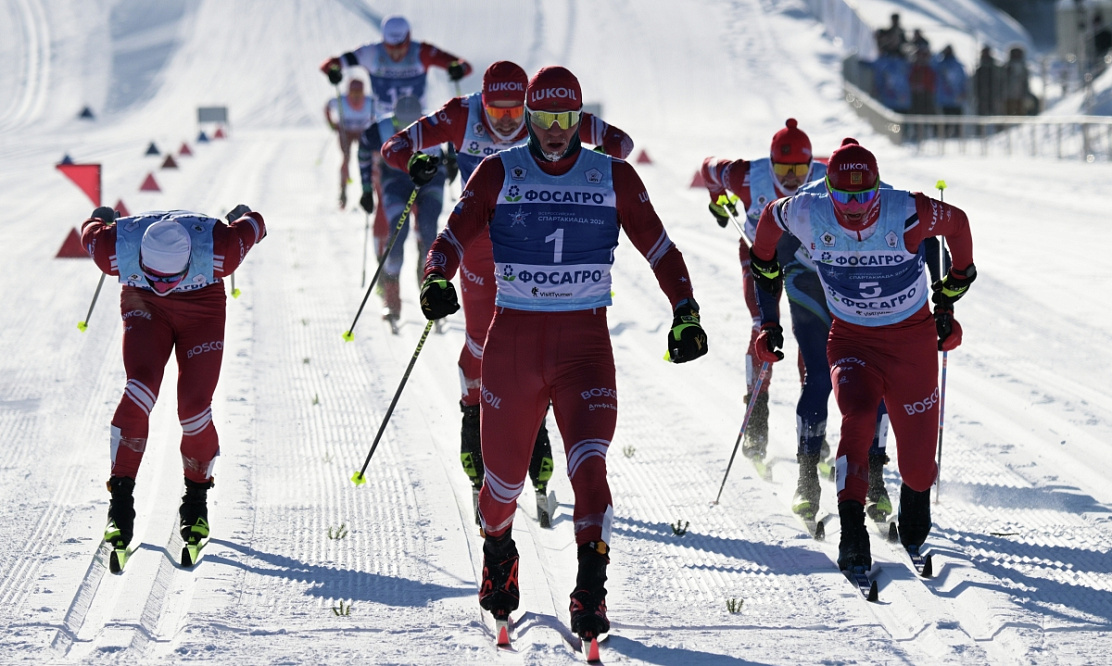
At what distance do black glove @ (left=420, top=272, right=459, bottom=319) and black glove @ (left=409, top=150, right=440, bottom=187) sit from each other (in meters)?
2.54

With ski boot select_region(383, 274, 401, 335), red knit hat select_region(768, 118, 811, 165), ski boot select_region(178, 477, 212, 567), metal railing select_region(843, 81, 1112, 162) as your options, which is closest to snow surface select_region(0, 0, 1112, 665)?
ski boot select_region(178, 477, 212, 567)

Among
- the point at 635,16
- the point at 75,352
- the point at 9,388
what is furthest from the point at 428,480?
the point at 635,16

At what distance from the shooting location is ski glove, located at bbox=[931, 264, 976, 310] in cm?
625

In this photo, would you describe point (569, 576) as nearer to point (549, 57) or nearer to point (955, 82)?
point (955, 82)

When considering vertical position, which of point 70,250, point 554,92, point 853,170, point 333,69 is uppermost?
point 333,69

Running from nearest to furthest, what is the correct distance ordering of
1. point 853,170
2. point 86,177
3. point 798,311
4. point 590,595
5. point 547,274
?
point 590,595, point 547,274, point 853,170, point 798,311, point 86,177

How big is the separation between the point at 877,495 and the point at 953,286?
47.8 inches

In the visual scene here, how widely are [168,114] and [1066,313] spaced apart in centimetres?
3171

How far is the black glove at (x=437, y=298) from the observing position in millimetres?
5121

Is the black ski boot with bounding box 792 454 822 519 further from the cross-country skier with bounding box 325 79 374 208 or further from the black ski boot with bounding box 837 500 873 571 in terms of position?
the cross-country skier with bounding box 325 79 374 208

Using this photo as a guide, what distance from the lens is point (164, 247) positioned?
6141 millimetres

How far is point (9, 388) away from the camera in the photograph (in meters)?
9.57

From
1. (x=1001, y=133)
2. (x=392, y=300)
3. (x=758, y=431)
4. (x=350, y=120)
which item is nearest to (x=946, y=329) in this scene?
A: (x=758, y=431)

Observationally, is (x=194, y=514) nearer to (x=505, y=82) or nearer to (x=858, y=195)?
(x=505, y=82)
